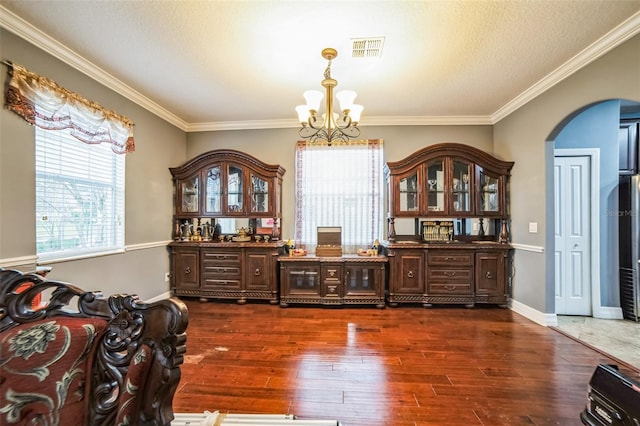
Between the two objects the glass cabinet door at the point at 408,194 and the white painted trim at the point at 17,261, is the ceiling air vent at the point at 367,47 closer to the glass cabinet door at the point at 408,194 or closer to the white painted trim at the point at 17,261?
the glass cabinet door at the point at 408,194

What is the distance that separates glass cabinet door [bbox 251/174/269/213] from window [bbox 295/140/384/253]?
1.72 feet

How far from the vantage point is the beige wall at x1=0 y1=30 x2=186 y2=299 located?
212cm

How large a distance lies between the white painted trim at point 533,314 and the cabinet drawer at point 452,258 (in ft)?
2.55

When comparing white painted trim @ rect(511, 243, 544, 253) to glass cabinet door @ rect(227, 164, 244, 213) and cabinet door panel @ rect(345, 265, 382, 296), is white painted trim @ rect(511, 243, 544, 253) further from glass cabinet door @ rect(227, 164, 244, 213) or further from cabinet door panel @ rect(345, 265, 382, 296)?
glass cabinet door @ rect(227, 164, 244, 213)

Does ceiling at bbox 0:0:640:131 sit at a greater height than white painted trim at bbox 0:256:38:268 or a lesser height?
greater

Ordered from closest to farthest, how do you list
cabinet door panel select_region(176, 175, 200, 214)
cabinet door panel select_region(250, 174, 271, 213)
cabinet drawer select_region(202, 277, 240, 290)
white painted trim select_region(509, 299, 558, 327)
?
1. white painted trim select_region(509, 299, 558, 327)
2. cabinet drawer select_region(202, 277, 240, 290)
3. cabinet door panel select_region(250, 174, 271, 213)
4. cabinet door panel select_region(176, 175, 200, 214)

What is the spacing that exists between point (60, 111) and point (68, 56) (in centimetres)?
56

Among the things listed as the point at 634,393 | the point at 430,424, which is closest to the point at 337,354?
the point at 430,424

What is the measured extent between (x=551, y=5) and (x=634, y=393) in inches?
98.4

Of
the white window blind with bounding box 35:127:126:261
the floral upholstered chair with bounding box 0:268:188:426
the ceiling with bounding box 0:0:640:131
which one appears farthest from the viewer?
the white window blind with bounding box 35:127:126:261

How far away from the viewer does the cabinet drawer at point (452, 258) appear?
3625mm

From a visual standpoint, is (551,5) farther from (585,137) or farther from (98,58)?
(98,58)

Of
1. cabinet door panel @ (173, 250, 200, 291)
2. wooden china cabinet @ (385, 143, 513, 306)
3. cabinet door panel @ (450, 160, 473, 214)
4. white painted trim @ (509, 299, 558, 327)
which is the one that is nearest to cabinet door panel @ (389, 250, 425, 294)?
wooden china cabinet @ (385, 143, 513, 306)

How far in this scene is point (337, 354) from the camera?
2434mm
